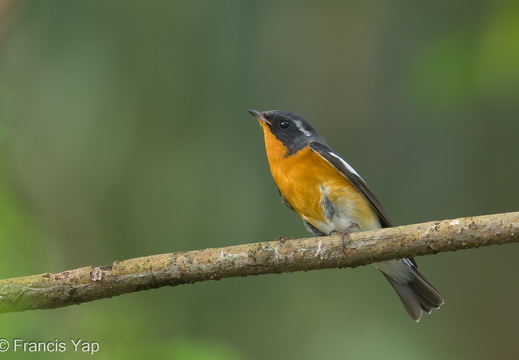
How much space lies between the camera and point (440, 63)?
552cm

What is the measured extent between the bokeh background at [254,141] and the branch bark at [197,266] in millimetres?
2023

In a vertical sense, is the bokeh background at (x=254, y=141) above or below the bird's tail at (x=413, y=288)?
above

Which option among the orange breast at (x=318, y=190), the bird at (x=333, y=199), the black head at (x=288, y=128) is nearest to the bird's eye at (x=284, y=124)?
the black head at (x=288, y=128)

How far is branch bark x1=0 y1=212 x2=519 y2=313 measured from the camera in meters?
3.29

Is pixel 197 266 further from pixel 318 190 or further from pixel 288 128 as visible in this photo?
pixel 288 128

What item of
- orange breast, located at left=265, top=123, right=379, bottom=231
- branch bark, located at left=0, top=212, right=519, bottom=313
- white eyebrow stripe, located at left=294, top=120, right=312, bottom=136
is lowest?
branch bark, located at left=0, top=212, right=519, bottom=313

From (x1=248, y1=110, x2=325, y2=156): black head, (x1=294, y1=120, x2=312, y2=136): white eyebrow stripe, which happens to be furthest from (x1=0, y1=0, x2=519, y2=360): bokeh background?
(x1=294, y1=120, x2=312, y2=136): white eyebrow stripe

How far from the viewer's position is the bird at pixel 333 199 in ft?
15.6

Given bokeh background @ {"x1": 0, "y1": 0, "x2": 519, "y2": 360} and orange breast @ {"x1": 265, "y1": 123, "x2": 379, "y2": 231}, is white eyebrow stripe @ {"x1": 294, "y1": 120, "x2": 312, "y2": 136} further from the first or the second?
bokeh background @ {"x1": 0, "y1": 0, "x2": 519, "y2": 360}

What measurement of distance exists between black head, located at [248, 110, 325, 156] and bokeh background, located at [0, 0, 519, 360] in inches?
33.5

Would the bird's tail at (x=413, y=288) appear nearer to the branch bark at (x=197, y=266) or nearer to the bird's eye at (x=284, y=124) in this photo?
the bird's eye at (x=284, y=124)

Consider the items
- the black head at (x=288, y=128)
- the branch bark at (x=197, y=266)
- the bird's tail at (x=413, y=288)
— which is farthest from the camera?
the black head at (x=288, y=128)

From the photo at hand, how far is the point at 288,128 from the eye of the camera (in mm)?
5332

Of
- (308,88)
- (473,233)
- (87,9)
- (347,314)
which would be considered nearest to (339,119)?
(308,88)
